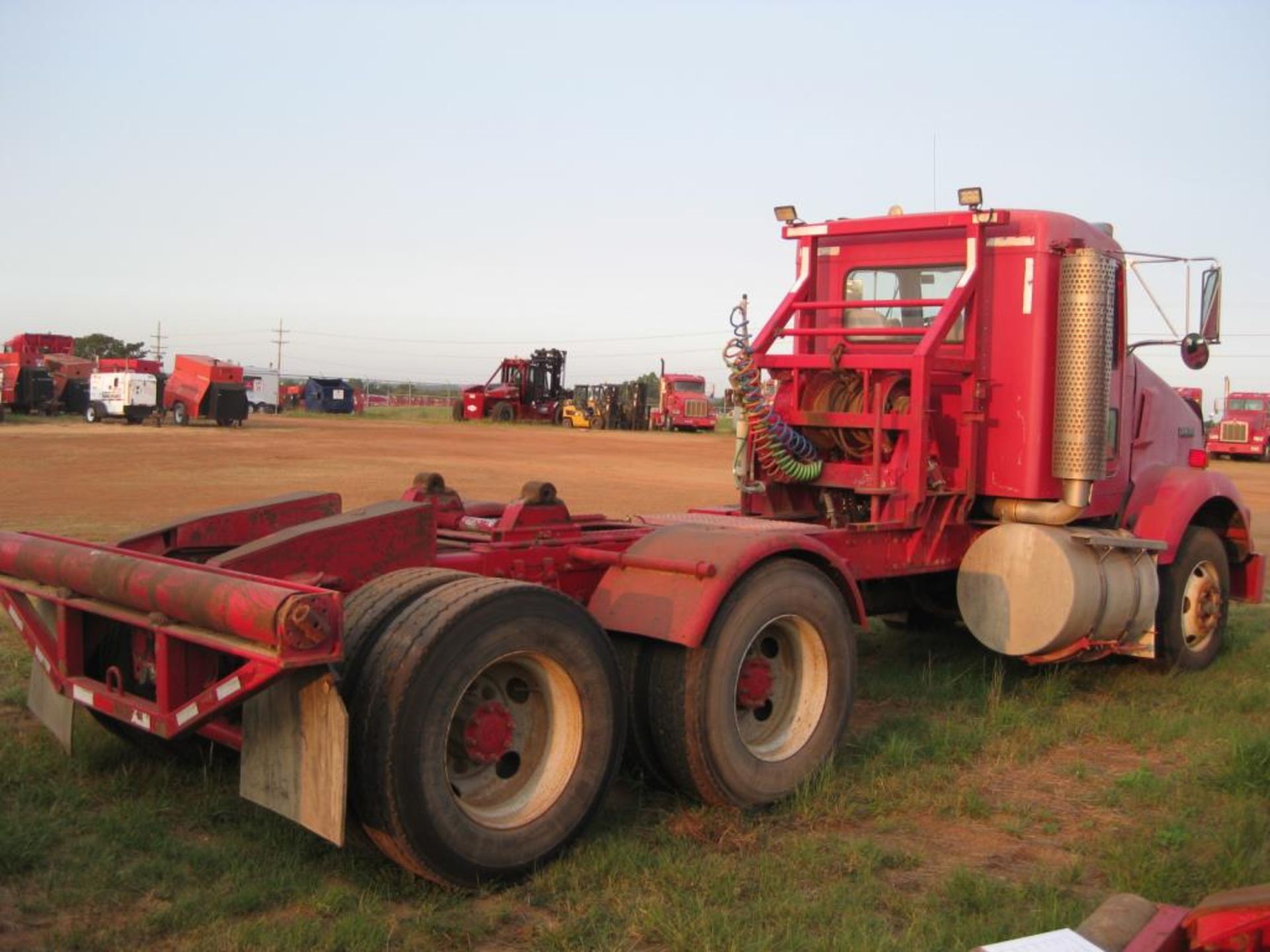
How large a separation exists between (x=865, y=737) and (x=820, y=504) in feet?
5.53

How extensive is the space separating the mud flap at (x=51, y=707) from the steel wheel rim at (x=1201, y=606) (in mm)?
6422

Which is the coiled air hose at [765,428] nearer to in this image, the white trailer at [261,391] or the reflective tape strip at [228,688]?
the reflective tape strip at [228,688]

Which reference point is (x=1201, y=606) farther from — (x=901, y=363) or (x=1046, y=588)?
(x=901, y=363)

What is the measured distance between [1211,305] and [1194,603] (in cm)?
197

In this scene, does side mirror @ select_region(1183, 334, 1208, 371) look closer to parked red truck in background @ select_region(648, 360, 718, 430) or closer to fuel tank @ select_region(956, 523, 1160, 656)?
fuel tank @ select_region(956, 523, 1160, 656)

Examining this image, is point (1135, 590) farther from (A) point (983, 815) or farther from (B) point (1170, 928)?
(B) point (1170, 928)

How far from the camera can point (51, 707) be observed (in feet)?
16.5

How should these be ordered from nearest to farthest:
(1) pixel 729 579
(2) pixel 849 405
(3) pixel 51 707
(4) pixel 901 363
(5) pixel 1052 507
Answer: (1) pixel 729 579 → (3) pixel 51 707 → (4) pixel 901 363 → (5) pixel 1052 507 → (2) pixel 849 405

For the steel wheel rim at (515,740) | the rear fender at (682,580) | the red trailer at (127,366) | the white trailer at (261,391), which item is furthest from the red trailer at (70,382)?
the steel wheel rim at (515,740)

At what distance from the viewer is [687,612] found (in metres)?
4.77

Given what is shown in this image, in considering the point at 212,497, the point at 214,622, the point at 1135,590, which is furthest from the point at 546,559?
the point at 212,497

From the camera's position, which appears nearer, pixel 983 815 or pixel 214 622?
pixel 214 622

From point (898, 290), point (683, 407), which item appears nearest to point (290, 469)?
point (898, 290)

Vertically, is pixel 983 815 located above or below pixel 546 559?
below
